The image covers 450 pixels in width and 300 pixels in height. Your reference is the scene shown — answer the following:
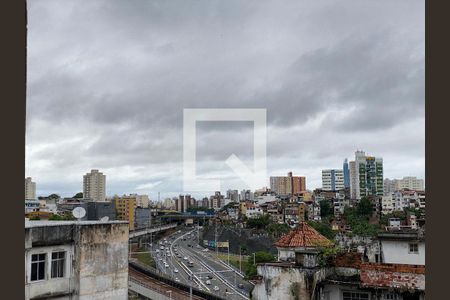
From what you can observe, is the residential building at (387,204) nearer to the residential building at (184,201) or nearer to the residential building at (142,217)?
the residential building at (184,201)

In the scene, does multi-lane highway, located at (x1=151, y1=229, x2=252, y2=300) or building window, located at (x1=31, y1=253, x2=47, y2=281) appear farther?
multi-lane highway, located at (x1=151, y1=229, x2=252, y2=300)

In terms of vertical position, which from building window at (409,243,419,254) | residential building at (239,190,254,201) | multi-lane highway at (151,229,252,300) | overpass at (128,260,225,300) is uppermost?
residential building at (239,190,254,201)

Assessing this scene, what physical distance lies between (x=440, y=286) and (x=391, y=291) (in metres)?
1.33

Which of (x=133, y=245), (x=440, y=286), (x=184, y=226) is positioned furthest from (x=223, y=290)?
(x=184, y=226)

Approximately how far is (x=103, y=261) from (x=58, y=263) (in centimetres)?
30

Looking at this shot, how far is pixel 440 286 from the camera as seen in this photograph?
53.8 inches

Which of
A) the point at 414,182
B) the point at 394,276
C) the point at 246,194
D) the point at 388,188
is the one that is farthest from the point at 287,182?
the point at 388,188

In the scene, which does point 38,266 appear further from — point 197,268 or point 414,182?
point 197,268

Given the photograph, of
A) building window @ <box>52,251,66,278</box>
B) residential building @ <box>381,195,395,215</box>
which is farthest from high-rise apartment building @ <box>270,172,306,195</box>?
residential building @ <box>381,195,395,215</box>

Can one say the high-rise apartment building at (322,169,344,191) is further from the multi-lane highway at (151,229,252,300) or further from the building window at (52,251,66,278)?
the building window at (52,251,66,278)

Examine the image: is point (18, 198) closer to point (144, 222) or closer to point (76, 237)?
point (76, 237)

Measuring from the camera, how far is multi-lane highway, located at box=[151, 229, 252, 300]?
1138cm

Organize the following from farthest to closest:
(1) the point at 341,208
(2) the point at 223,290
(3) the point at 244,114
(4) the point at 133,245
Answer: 1. (1) the point at 341,208
2. (4) the point at 133,245
3. (2) the point at 223,290
4. (3) the point at 244,114

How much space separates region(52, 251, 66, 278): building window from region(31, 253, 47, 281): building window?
73 mm
